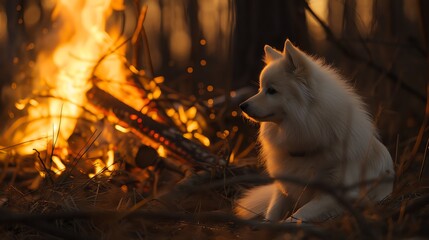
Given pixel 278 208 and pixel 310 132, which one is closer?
pixel 310 132

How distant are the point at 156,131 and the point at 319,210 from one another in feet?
6.30

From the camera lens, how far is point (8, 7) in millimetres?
16047

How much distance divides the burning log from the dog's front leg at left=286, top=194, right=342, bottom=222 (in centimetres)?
138

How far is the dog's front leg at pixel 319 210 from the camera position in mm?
3547

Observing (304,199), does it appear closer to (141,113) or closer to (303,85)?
(303,85)

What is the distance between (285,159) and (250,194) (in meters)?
0.57

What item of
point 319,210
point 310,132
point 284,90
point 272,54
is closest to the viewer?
point 319,210

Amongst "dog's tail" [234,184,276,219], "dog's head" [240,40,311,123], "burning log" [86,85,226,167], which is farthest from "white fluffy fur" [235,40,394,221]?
"burning log" [86,85,226,167]

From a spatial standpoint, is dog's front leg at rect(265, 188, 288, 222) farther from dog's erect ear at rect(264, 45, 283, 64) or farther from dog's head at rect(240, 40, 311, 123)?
dog's erect ear at rect(264, 45, 283, 64)

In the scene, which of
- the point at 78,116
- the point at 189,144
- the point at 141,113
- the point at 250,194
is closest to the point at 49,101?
the point at 78,116

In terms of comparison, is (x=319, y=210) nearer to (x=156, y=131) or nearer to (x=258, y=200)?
(x=258, y=200)

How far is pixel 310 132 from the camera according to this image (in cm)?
380

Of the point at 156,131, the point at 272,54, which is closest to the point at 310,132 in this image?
the point at 272,54

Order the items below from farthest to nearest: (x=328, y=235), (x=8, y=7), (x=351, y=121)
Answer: (x=8, y=7)
(x=351, y=121)
(x=328, y=235)
